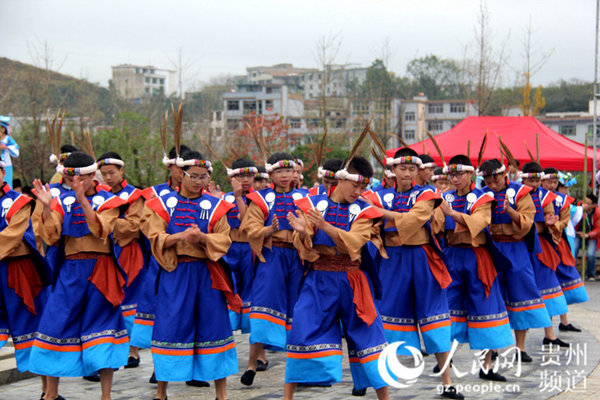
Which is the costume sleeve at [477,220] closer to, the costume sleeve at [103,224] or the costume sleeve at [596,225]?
the costume sleeve at [103,224]

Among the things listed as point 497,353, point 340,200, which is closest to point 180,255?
point 340,200

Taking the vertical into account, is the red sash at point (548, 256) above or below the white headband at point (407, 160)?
below

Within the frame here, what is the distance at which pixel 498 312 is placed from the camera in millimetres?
7195

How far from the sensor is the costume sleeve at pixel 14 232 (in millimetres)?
6016

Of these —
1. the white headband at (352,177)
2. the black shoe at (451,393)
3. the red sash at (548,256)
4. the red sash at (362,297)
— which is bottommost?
the black shoe at (451,393)

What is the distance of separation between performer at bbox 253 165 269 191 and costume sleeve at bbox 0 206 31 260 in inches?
107

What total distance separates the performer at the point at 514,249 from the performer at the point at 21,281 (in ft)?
14.4

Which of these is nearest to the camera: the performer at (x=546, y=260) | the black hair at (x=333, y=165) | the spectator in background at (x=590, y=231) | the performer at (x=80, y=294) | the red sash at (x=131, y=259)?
the performer at (x=80, y=294)

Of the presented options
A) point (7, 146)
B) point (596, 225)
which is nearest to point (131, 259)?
point (7, 146)

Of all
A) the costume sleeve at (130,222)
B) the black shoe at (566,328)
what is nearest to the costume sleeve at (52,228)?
the costume sleeve at (130,222)

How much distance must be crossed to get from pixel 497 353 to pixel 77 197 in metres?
4.71

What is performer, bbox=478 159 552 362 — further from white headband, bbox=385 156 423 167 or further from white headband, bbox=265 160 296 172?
white headband, bbox=265 160 296 172

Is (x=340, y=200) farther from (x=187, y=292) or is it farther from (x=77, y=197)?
(x=77, y=197)

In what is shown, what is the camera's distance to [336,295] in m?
5.59
